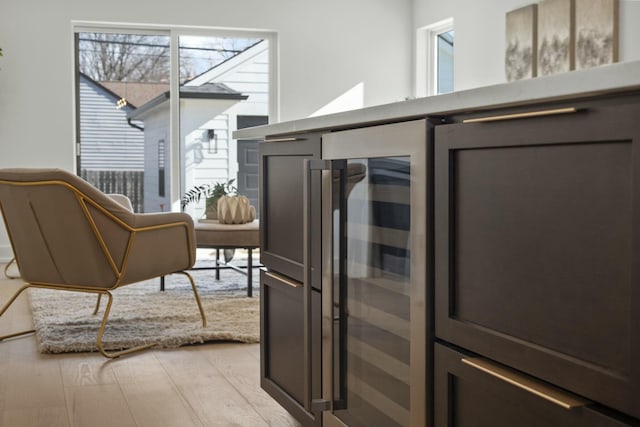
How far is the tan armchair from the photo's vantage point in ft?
10.3

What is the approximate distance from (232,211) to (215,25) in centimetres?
313

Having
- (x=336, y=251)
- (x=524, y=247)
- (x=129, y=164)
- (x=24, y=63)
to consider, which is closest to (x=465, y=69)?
(x=129, y=164)

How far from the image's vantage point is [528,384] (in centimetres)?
112

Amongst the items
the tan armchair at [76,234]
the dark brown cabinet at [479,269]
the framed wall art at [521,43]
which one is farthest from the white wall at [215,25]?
the dark brown cabinet at [479,269]

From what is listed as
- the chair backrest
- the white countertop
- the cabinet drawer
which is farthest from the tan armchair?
the cabinet drawer

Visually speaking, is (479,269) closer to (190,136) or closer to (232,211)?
(232,211)

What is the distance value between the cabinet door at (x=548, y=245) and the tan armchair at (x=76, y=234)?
2.15 metres

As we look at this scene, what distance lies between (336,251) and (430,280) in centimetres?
43

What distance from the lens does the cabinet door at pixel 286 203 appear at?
1.94 m

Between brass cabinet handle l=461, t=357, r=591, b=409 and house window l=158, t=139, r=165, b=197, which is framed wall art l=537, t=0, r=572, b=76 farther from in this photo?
brass cabinet handle l=461, t=357, r=591, b=409

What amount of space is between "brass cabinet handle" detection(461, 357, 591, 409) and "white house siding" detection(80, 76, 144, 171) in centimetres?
622

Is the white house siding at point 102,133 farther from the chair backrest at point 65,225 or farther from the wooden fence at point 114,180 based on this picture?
the chair backrest at point 65,225

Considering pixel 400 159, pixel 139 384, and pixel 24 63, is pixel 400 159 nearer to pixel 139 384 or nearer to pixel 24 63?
pixel 139 384

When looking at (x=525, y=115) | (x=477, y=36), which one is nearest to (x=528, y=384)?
(x=525, y=115)
